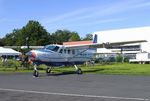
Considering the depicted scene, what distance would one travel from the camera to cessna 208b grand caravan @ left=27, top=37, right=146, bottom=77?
30.5 meters

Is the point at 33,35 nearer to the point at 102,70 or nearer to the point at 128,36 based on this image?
the point at 128,36

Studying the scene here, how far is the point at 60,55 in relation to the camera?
107 ft

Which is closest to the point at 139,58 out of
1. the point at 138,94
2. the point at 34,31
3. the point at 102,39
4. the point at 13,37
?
the point at 138,94

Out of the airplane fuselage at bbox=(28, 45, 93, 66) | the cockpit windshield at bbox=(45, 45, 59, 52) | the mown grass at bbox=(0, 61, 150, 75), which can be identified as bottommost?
the mown grass at bbox=(0, 61, 150, 75)

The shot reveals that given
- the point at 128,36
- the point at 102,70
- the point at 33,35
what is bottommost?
the point at 102,70

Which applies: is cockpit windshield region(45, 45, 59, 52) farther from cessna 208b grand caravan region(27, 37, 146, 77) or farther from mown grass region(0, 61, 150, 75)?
mown grass region(0, 61, 150, 75)

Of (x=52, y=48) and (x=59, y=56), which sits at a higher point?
(x=52, y=48)

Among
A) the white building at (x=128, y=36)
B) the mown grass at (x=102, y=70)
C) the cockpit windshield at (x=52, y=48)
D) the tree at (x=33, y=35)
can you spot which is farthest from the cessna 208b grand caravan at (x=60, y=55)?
the tree at (x=33, y=35)

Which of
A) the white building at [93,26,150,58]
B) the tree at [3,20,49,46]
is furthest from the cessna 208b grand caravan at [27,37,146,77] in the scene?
the tree at [3,20,49,46]

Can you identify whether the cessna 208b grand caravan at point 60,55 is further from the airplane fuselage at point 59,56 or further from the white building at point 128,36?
the white building at point 128,36

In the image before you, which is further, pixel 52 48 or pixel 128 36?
pixel 128 36

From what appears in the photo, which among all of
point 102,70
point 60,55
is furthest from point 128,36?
point 60,55

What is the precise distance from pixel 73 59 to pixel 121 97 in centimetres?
2011

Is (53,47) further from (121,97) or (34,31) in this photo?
(34,31)
